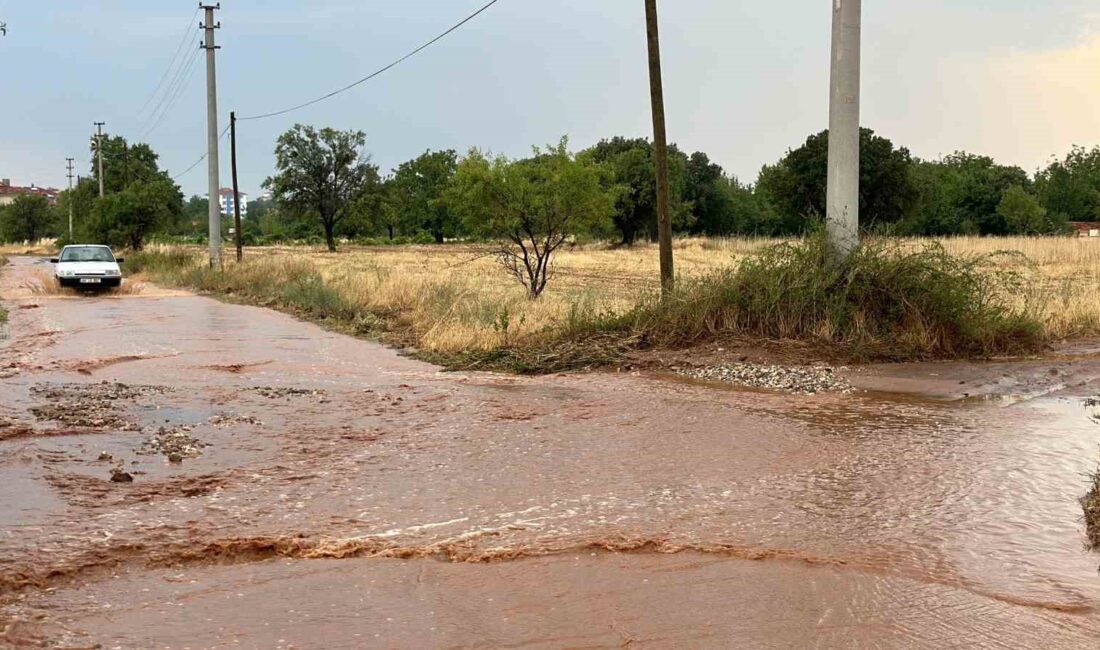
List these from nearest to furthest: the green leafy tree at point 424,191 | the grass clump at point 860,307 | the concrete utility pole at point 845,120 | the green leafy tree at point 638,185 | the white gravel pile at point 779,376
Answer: the white gravel pile at point 779,376 < the grass clump at point 860,307 < the concrete utility pole at point 845,120 < the green leafy tree at point 638,185 < the green leafy tree at point 424,191

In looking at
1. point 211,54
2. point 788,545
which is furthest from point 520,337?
point 211,54

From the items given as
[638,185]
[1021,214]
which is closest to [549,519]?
[638,185]

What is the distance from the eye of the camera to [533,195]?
71.0ft

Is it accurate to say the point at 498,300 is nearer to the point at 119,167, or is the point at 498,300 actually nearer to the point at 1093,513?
the point at 1093,513

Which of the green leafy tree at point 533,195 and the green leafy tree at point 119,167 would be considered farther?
the green leafy tree at point 119,167

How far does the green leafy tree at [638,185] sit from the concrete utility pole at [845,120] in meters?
47.6

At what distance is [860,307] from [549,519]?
892cm

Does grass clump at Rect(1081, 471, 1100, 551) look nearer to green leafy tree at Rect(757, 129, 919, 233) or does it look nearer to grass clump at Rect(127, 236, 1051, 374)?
grass clump at Rect(127, 236, 1051, 374)

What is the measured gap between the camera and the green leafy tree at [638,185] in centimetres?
6669

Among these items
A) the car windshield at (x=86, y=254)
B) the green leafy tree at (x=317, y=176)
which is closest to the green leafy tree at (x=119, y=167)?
the green leafy tree at (x=317, y=176)

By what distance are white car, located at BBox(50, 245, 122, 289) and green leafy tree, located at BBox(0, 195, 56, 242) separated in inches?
3426

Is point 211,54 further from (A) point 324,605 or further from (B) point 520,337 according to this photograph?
(A) point 324,605

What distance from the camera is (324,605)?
4684mm

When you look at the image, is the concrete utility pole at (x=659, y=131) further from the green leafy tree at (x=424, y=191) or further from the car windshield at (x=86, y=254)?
the green leafy tree at (x=424, y=191)
